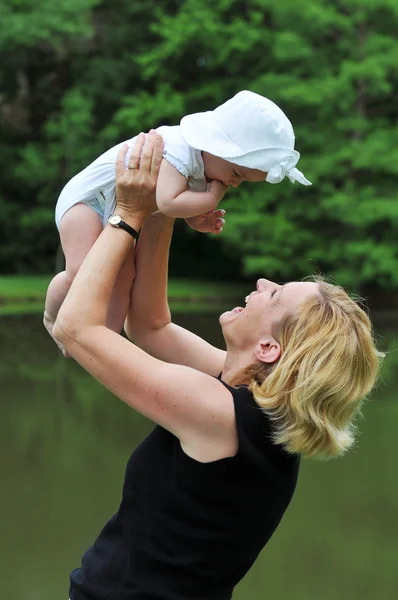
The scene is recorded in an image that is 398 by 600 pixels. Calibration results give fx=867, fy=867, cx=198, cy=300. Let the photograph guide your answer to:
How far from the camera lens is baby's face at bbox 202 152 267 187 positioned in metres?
2.18

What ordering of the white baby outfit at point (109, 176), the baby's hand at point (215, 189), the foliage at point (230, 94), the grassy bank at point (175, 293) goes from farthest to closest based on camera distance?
the foliage at point (230, 94)
the grassy bank at point (175, 293)
the baby's hand at point (215, 189)
the white baby outfit at point (109, 176)

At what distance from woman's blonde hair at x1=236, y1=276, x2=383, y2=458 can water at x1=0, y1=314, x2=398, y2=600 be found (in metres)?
3.02

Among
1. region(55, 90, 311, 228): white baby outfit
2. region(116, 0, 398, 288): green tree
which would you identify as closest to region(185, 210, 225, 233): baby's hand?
region(55, 90, 311, 228): white baby outfit

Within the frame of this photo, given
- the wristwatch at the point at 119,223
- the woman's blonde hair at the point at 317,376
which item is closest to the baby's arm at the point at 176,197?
the wristwatch at the point at 119,223

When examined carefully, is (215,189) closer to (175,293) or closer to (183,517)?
(183,517)

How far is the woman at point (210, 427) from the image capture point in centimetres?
170

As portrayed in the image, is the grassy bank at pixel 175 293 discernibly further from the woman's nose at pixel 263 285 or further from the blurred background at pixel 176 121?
the woman's nose at pixel 263 285

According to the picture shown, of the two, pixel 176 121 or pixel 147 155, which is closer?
pixel 147 155

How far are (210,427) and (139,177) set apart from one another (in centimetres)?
62

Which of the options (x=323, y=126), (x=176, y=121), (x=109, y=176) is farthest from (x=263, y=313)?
(x=176, y=121)

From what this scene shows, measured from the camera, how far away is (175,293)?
61.8 feet

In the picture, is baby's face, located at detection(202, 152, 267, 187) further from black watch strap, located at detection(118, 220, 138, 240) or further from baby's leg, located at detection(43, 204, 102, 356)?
black watch strap, located at detection(118, 220, 138, 240)

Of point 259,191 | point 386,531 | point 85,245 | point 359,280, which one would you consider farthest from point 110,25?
point 85,245

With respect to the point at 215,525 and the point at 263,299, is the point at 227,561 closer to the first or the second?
the point at 215,525
